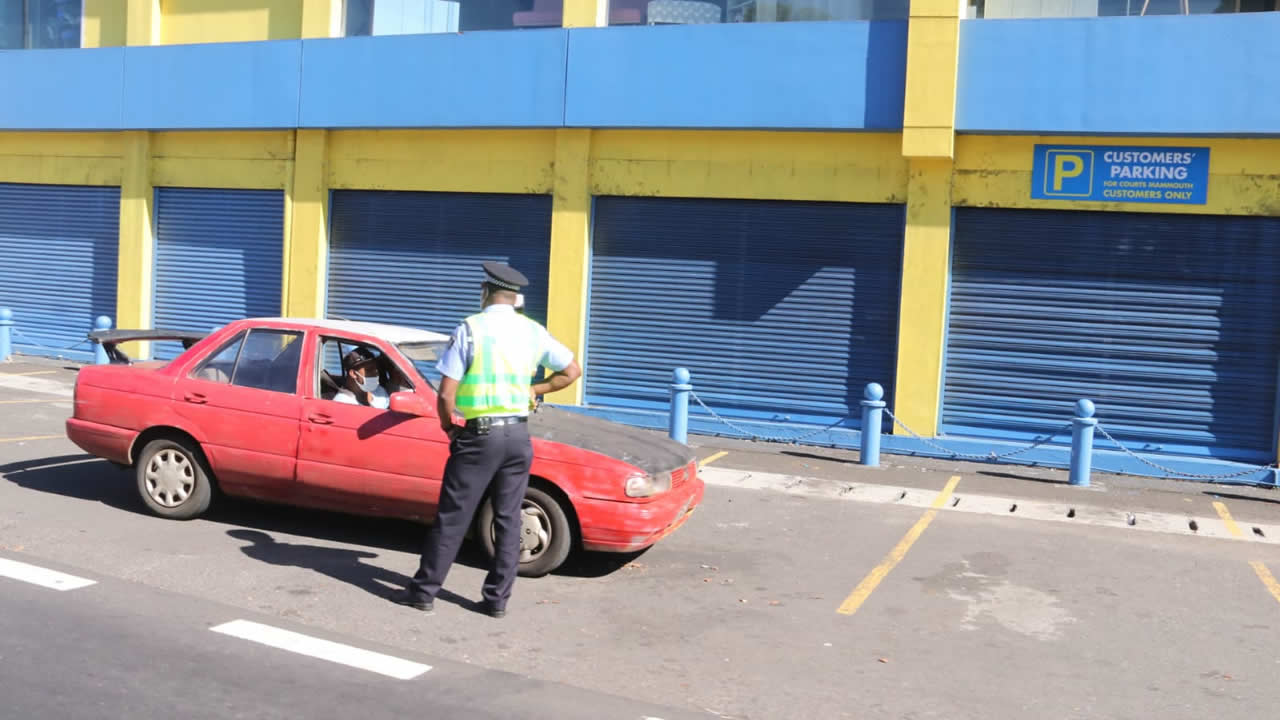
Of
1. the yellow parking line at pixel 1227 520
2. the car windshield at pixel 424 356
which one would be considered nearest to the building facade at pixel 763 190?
the yellow parking line at pixel 1227 520

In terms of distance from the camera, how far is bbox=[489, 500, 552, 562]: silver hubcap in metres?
7.30

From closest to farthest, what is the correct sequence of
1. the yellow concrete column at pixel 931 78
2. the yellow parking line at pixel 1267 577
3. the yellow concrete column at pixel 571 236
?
the yellow parking line at pixel 1267 577
the yellow concrete column at pixel 931 78
the yellow concrete column at pixel 571 236

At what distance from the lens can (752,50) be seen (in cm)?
1438

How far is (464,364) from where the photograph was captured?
20.8ft

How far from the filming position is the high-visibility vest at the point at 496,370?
20.7ft

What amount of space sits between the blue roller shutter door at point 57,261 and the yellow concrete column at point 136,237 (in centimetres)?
46

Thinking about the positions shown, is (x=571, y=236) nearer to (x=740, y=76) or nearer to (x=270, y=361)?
(x=740, y=76)

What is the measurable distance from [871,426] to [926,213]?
111 inches

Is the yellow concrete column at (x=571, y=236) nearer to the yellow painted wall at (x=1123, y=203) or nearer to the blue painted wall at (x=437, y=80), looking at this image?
the blue painted wall at (x=437, y=80)

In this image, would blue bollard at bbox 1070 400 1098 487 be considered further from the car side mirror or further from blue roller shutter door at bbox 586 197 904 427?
the car side mirror

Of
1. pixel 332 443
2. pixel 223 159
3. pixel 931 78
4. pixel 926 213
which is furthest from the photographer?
pixel 223 159

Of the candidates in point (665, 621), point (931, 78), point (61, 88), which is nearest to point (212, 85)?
point (61, 88)

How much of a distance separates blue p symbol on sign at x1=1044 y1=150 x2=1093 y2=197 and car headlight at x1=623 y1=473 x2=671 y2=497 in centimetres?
837

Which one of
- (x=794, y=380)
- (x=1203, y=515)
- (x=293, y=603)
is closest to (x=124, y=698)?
(x=293, y=603)
